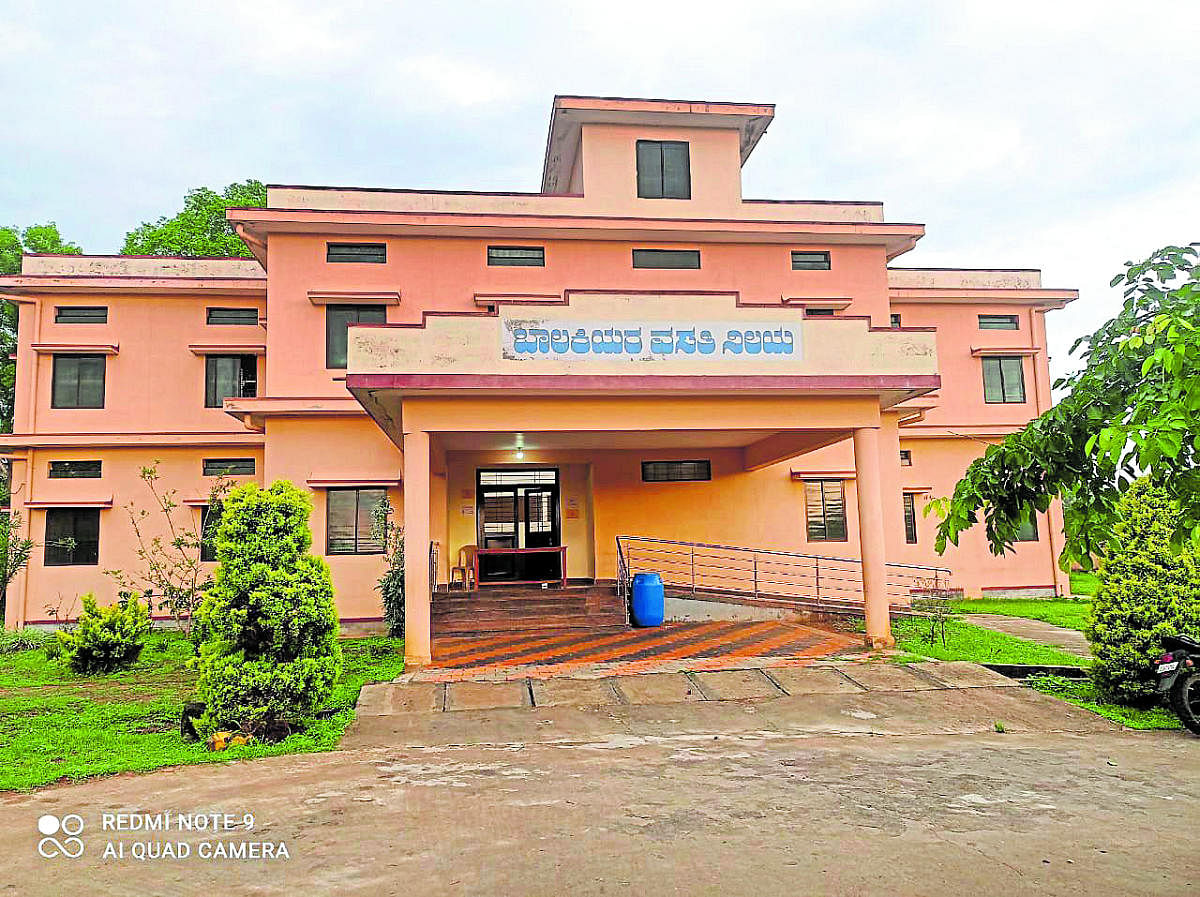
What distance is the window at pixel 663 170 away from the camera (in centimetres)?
1630

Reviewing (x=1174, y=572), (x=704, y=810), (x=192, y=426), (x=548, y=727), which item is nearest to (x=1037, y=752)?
(x=1174, y=572)

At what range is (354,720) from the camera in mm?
8312

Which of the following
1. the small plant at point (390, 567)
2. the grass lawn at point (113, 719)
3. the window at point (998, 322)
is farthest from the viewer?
the window at point (998, 322)

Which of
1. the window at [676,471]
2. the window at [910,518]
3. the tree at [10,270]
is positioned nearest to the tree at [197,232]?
the tree at [10,270]

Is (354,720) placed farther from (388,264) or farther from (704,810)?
(388,264)

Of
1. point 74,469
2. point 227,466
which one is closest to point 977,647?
point 227,466

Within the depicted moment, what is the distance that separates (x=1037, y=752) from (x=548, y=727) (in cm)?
413

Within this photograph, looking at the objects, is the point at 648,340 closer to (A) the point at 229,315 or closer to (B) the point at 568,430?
(B) the point at 568,430


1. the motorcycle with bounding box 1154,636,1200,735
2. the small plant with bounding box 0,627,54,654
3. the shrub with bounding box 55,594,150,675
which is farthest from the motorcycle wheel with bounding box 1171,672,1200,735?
the small plant with bounding box 0,627,54,654

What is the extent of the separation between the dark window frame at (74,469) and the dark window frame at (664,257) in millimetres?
11283

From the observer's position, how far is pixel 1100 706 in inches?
341

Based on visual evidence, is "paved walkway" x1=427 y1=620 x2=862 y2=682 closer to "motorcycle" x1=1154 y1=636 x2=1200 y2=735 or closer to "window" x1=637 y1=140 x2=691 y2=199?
"motorcycle" x1=1154 y1=636 x2=1200 y2=735

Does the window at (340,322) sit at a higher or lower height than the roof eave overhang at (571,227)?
lower

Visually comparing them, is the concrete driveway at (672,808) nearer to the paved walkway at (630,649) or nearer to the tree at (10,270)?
the paved walkway at (630,649)
